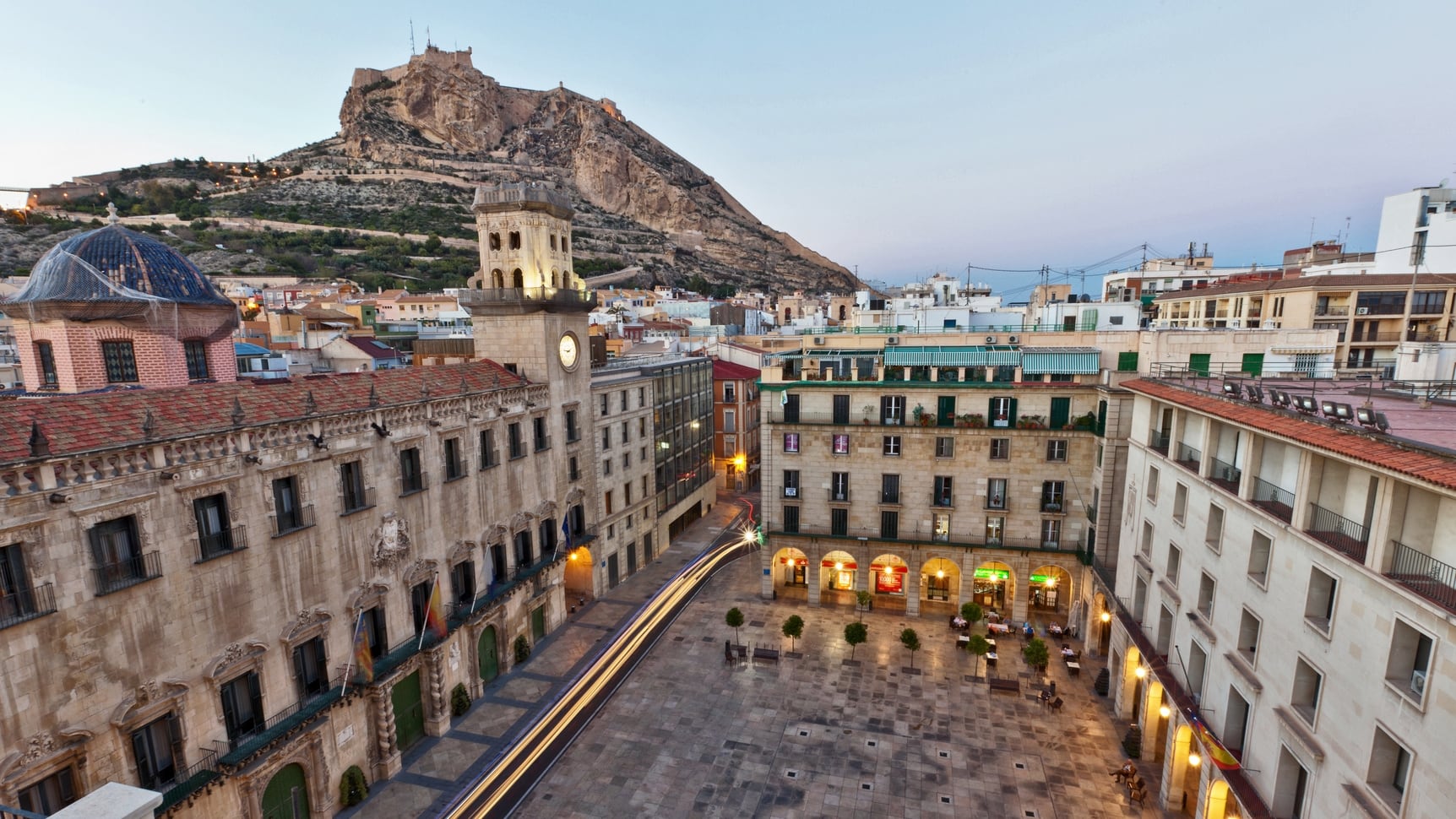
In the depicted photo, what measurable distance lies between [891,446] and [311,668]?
33.8 m

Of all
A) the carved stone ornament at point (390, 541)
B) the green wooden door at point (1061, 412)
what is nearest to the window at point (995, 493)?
the green wooden door at point (1061, 412)

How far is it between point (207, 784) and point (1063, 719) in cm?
3701

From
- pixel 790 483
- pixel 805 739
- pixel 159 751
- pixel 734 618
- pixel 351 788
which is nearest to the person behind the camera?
pixel 159 751

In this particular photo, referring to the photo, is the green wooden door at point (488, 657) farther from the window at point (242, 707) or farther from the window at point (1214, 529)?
the window at point (1214, 529)

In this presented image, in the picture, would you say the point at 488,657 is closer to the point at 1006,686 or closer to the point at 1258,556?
the point at 1006,686

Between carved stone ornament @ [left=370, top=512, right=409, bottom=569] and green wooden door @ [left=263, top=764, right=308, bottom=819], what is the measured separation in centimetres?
838

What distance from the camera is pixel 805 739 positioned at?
104ft

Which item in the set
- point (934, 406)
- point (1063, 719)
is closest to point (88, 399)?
point (934, 406)

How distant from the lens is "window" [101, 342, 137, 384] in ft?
100

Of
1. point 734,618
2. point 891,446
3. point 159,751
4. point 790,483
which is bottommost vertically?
point 734,618

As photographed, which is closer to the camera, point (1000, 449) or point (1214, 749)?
point (1214, 749)

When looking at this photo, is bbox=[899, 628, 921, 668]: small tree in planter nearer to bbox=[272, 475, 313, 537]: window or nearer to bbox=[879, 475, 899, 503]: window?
bbox=[879, 475, 899, 503]: window

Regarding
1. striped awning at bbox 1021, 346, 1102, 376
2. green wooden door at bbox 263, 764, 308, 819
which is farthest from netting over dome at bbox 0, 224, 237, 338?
striped awning at bbox 1021, 346, 1102, 376

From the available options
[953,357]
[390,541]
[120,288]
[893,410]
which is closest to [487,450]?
[390,541]
